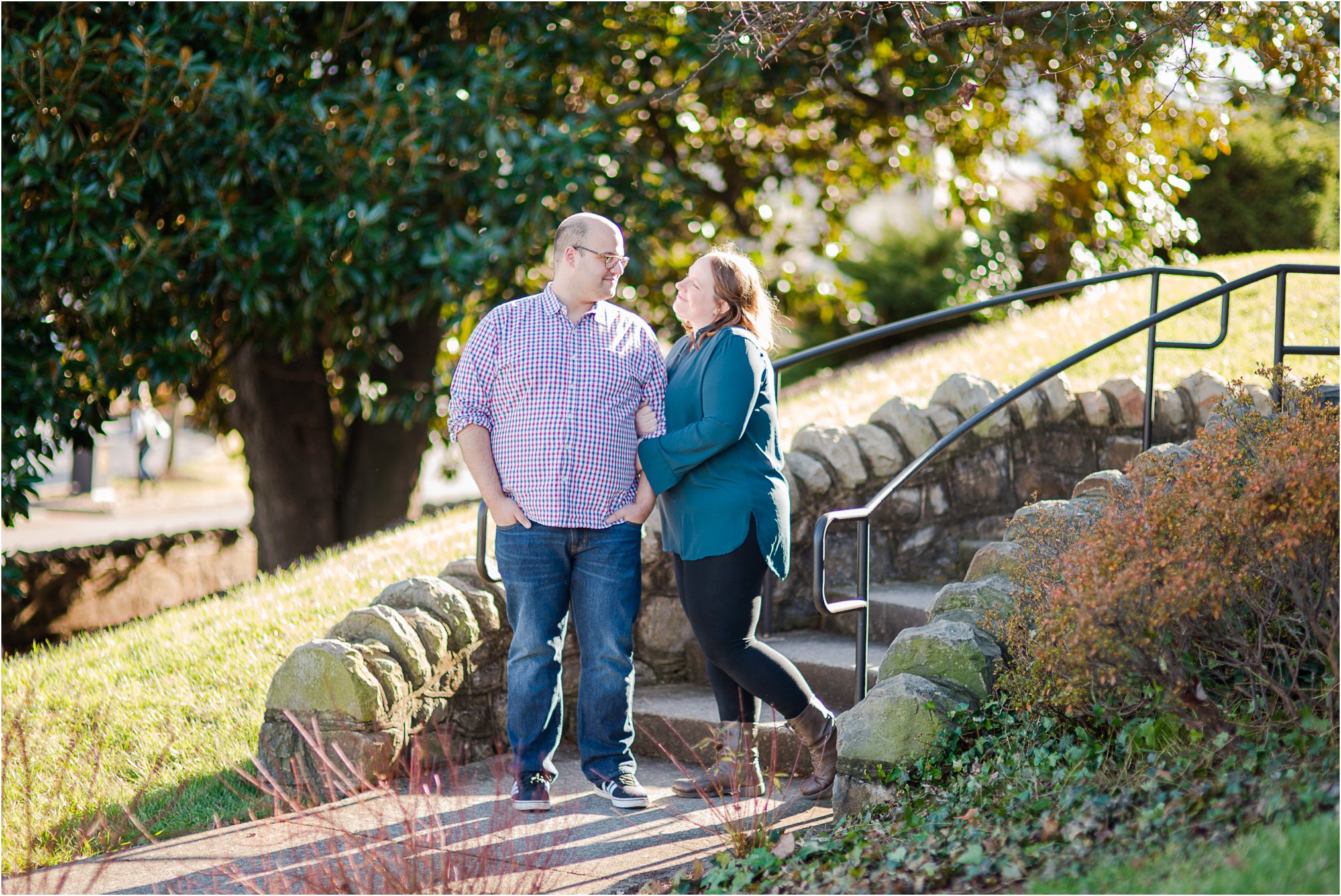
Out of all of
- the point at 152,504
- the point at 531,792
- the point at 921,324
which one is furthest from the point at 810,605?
the point at 152,504

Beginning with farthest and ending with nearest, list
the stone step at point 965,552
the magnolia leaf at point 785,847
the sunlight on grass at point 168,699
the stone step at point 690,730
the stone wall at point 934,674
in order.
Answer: the stone step at point 965,552 < the stone step at point 690,730 < the sunlight on grass at point 168,699 < the stone wall at point 934,674 < the magnolia leaf at point 785,847

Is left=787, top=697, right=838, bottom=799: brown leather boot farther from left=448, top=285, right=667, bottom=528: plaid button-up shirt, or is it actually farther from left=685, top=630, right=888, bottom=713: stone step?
left=448, top=285, right=667, bottom=528: plaid button-up shirt

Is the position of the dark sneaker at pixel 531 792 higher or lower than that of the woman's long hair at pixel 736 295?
lower

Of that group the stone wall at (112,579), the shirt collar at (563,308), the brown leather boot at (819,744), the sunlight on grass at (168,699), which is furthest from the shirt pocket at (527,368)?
the stone wall at (112,579)

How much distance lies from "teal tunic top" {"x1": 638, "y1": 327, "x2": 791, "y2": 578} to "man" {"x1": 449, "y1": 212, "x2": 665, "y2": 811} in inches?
5.8

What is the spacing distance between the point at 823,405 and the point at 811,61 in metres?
2.04

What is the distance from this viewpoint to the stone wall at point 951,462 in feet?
16.5

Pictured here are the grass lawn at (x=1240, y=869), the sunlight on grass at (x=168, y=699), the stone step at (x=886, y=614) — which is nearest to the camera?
the grass lawn at (x=1240, y=869)

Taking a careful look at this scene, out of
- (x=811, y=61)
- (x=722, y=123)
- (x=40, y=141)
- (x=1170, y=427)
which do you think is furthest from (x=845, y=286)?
(x=40, y=141)

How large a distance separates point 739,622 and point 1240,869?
5.27ft

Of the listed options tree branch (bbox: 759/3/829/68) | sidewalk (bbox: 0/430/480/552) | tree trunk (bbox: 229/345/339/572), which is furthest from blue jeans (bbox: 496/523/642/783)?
sidewalk (bbox: 0/430/480/552)

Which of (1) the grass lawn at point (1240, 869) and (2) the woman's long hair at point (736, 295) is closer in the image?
(1) the grass lawn at point (1240, 869)

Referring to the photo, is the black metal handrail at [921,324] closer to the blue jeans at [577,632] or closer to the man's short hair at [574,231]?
the blue jeans at [577,632]

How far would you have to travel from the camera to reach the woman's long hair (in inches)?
145
